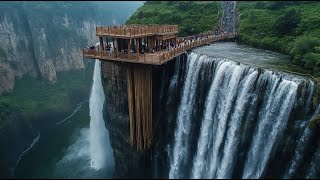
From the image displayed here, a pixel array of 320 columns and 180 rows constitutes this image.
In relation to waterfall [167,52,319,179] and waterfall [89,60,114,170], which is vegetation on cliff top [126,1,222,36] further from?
waterfall [167,52,319,179]

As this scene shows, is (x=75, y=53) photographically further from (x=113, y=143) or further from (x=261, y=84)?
(x=261, y=84)

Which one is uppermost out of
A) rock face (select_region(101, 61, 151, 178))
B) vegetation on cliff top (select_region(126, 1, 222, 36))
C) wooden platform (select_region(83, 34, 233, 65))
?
vegetation on cliff top (select_region(126, 1, 222, 36))

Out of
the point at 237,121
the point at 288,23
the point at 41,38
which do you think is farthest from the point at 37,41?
the point at 237,121

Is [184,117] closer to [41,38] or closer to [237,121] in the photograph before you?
[237,121]

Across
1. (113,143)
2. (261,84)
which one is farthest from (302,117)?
(113,143)

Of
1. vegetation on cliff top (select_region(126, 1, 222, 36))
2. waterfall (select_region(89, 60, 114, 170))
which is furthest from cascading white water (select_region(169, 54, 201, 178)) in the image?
vegetation on cliff top (select_region(126, 1, 222, 36))
